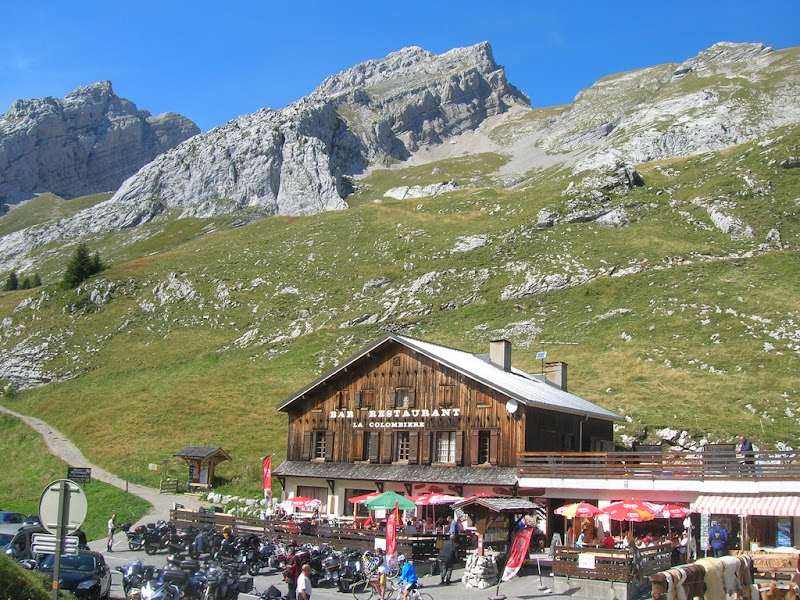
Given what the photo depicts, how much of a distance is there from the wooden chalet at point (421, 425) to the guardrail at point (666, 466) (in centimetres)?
135

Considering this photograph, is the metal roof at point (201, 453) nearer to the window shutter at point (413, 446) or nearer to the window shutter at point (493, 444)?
the window shutter at point (413, 446)

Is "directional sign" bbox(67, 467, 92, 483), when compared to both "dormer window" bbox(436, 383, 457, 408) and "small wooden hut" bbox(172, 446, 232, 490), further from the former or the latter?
"small wooden hut" bbox(172, 446, 232, 490)

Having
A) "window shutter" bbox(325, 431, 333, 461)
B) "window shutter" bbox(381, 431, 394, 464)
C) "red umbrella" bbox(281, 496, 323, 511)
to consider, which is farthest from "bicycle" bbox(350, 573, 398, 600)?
"window shutter" bbox(325, 431, 333, 461)

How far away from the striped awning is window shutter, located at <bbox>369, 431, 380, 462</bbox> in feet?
53.9

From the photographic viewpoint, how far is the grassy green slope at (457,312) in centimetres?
5450

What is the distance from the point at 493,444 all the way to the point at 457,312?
41.9 metres

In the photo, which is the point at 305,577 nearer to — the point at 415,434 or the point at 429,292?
the point at 415,434

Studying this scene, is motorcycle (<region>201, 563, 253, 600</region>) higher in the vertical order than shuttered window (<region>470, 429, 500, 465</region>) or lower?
lower

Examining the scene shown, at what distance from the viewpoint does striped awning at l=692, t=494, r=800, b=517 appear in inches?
1039

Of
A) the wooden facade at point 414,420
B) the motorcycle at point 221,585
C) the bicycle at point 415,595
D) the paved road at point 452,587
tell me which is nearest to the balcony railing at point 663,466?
the wooden facade at point 414,420

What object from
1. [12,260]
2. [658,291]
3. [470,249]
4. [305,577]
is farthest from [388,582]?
[12,260]

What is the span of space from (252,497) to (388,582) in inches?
919

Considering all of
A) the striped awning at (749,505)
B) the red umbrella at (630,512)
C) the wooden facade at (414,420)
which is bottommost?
the red umbrella at (630,512)

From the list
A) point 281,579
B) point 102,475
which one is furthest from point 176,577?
point 102,475
